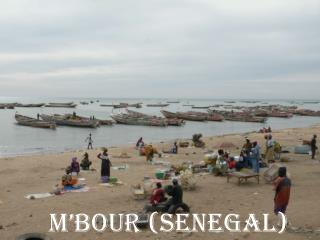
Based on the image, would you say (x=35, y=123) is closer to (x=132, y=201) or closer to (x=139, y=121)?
(x=139, y=121)

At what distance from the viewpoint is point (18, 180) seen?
54.1ft

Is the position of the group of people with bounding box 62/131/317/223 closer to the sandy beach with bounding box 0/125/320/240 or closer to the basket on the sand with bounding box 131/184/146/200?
the sandy beach with bounding box 0/125/320/240

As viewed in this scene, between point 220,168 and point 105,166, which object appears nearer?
point 105,166

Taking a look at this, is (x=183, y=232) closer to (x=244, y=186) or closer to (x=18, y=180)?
(x=244, y=186)

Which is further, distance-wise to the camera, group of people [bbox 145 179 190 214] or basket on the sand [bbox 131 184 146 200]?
basket on the sand [bbox 131 184 146 200]

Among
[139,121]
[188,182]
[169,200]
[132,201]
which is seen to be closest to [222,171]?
[188,182]

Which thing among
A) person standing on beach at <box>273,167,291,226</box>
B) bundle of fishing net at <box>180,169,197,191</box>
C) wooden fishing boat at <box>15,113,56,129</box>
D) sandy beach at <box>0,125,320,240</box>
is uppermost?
person standing on beach at <box>273,167,291,226</box>

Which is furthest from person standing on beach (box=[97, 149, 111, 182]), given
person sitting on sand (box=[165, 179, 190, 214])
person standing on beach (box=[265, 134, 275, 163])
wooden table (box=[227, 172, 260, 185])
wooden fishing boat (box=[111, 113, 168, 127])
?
wooden fishing boat (box=[111, 113, 168, 127])

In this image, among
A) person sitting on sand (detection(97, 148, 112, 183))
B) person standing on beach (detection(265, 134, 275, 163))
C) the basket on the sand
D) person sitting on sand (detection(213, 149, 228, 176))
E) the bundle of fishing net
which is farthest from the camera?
person standing on beach (detection(265, 134, 275, 163))

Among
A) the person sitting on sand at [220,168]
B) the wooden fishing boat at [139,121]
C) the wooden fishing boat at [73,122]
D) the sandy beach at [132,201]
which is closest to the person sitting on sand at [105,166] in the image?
the sandy beach at [132,201]

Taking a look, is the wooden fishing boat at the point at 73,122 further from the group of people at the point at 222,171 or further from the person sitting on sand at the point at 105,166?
the person sitting on sand at the point at 105,166

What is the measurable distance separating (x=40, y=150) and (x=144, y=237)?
92.8ft

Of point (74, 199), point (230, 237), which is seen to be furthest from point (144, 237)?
point (74, 199)

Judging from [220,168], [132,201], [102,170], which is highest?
[220,168]
